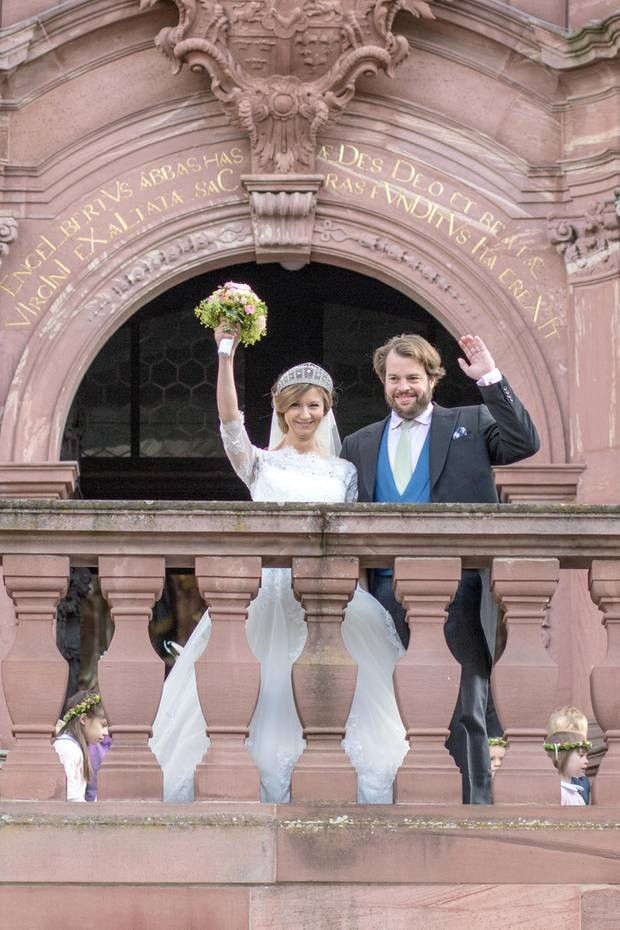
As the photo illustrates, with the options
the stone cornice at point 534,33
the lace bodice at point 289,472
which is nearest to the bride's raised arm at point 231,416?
the lace bodice at point 289,472

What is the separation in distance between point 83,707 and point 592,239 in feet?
14.5

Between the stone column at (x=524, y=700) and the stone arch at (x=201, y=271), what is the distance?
4851 millimetres

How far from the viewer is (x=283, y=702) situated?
6.80 metres

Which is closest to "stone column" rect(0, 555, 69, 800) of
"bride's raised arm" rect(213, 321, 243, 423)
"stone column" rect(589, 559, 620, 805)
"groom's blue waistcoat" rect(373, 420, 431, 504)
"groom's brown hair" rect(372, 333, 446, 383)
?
"bride's raised arm" rect(213, 321, 243, 423)

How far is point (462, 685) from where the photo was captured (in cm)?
704

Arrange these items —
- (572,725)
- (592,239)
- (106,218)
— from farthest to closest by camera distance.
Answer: (106,218) → (592,239) → (572,725)

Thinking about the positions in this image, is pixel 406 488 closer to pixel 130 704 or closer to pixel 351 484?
pixel 351 484

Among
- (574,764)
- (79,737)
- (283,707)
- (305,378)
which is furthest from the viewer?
(574,764)

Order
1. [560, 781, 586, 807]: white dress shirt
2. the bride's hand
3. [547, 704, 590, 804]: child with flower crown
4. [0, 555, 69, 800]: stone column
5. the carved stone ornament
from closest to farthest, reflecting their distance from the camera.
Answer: [0, 555, 69, 800]: stone column → the bride's hand → [560, 781, 586, 807]: white dress shirt → [547, 704, 590, 804]: child with flower crown → the carved stone ornament

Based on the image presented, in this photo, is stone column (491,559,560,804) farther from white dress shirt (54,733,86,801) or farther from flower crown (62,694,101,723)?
flower crown (62,694,101,723)

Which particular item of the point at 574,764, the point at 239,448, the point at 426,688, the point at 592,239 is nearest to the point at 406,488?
the point at 239,448

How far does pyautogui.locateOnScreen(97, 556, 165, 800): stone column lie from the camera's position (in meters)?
6.41

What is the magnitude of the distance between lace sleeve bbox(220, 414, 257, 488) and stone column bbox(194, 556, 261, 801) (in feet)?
2.90

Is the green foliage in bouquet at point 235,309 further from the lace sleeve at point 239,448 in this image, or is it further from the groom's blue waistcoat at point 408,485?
the groom's blue waistcoat at point 408,485
